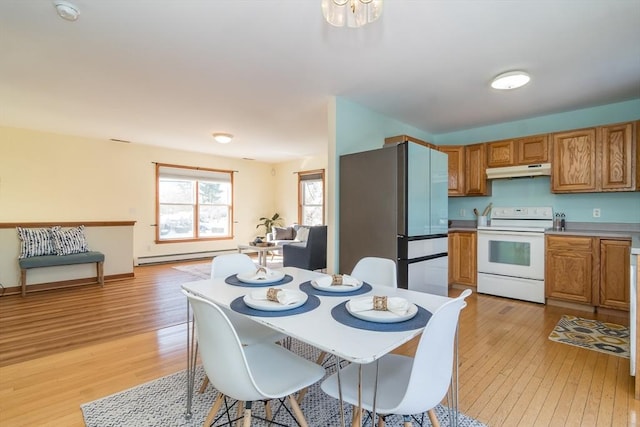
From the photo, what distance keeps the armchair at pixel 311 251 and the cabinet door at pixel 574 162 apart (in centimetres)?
333

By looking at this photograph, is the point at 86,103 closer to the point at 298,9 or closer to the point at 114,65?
the point at 114,65

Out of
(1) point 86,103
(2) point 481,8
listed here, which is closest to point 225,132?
(1) point 86,103

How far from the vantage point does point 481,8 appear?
195cm

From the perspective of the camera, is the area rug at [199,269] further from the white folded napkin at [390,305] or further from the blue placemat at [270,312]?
the white folded napkin at [390,305]

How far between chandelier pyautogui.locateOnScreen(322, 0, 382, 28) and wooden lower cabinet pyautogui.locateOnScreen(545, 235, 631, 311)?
11.7 ft

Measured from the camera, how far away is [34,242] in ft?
14.2

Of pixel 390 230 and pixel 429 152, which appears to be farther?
pixel 429 152

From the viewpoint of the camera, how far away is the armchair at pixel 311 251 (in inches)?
198

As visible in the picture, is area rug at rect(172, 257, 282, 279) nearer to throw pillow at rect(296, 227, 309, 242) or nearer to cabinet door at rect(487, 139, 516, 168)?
throw pillow at rect(296, 227, 309, 242)

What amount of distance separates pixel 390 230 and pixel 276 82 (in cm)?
190

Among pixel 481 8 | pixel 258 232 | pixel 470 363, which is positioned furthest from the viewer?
pixel 258 232

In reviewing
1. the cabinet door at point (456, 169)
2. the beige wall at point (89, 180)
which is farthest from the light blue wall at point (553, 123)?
the beige wall at point (89, 180)

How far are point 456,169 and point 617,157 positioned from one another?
1.77 metres

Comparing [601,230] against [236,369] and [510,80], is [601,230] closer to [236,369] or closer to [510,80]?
[510,80]
